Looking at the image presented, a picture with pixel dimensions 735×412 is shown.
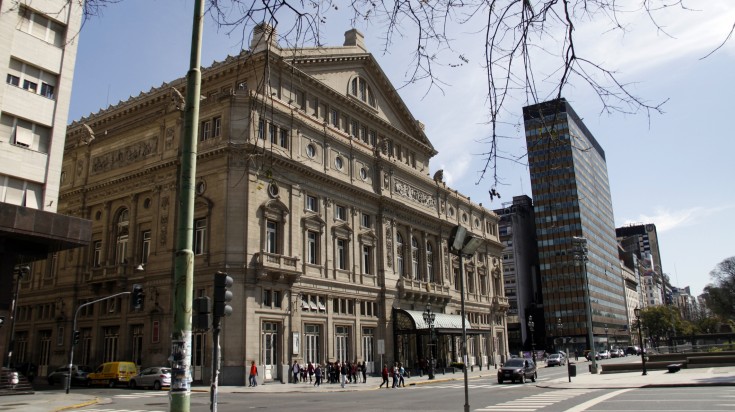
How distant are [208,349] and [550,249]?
328 ft

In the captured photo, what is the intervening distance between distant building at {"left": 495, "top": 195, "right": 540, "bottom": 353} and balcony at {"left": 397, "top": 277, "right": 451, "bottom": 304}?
58633 millimetres

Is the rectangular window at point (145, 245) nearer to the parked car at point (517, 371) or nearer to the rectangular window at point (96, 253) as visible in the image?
the rectangular window at point (96, 253)

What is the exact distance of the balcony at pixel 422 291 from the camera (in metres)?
55.0

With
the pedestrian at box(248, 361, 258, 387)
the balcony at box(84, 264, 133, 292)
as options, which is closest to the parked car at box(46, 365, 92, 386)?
the balcony at box(84, 264, 133, 292)

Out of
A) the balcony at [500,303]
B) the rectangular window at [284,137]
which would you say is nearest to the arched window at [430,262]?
the balcony at [500,303]

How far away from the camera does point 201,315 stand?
10.3 metres

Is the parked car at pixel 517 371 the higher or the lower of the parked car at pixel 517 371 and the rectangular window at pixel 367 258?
the lower

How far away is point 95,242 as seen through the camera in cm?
4931

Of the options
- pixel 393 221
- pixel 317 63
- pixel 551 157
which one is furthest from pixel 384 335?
pixel 551 157

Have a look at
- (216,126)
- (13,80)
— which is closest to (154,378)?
(216,126)

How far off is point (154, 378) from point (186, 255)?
32.5 m

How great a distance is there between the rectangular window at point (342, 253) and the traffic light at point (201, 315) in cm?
3822

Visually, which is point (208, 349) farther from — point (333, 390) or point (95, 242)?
point (95, 242)

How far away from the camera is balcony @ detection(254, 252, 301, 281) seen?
1561 inches
